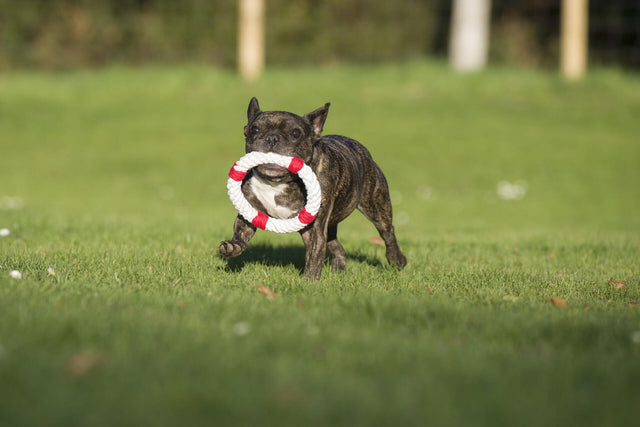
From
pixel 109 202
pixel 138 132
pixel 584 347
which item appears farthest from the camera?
pixel 138 132

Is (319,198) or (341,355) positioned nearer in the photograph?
(341,355)

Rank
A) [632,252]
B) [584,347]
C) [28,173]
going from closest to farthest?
[584,347], [632,252], [28,173]

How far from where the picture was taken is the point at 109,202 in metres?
14.4

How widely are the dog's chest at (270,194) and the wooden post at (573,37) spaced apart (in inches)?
701

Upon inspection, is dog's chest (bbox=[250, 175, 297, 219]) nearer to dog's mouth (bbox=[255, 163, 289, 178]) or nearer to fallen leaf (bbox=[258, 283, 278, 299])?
dog's mouth (bbox=[255, 163, 289, 178])

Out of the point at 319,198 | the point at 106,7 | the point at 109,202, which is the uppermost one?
the point at 106,7

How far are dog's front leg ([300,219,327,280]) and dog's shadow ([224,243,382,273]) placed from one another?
22.5 inches

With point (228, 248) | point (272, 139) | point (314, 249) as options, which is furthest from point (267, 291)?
point (272, 139)

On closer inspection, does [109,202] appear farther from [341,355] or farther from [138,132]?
[341,355]

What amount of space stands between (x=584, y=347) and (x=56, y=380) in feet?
9.77

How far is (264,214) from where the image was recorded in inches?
217

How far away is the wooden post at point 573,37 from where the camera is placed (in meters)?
20.1

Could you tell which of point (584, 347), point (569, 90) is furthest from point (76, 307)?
point (569, 90)

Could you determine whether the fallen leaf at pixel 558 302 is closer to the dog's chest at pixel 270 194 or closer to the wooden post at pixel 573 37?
the dog's chest at pixel 270 194
